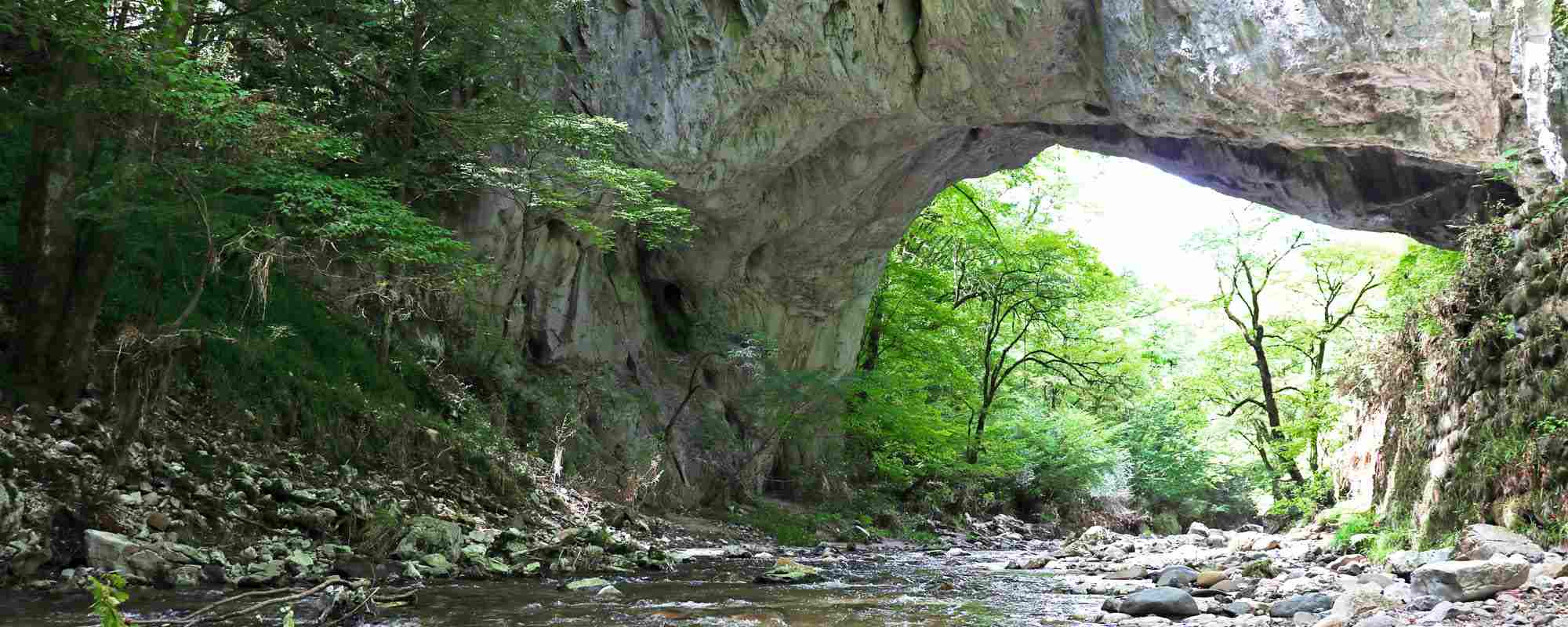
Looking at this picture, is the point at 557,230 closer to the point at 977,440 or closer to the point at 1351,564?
the point at 977,440

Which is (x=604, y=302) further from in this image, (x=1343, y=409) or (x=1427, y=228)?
(x=1427, y=228)

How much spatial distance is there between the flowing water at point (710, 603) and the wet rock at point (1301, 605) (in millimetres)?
1138

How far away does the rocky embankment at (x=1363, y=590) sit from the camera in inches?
174

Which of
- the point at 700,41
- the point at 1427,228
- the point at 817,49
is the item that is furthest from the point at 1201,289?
the point at 700,41

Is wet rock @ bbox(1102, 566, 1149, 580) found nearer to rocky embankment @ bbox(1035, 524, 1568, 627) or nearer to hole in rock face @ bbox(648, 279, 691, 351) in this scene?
rocky embankment @ bbox(1035, 524, 1568, 627)

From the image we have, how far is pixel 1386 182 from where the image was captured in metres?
13.5

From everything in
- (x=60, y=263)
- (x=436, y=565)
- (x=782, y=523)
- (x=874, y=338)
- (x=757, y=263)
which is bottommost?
(x=782, y=523)

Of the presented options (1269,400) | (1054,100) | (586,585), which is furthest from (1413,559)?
(1269,400)

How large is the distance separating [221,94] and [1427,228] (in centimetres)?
1516

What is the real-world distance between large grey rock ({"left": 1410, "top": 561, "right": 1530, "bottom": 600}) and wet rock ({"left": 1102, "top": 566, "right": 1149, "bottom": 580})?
11.3ft

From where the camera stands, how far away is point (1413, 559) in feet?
21.5

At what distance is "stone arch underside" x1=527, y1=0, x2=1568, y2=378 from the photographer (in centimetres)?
1036

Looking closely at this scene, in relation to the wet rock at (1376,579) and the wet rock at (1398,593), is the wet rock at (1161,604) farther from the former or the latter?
the wet rock at (1376,579)

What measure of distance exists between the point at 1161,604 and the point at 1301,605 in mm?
757
